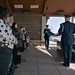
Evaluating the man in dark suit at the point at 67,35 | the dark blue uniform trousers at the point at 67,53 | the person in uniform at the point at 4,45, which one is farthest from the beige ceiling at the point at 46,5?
the person in uniform at the point at 4,45

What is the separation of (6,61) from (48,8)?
38.6ft

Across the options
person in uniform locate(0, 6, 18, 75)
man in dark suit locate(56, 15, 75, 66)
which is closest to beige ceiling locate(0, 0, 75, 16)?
man in dark suit locate(56, 15, 75, 66)

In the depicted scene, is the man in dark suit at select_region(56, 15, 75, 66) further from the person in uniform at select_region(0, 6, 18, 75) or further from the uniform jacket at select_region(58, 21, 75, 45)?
the person in uniform at select_region(0, 6, 18, 75)

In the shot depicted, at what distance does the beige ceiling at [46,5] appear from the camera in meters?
14.1

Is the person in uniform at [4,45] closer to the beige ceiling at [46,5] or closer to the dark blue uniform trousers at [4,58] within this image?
the dark blue uniform trousers at [4,58]

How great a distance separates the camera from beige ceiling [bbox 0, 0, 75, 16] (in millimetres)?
14076

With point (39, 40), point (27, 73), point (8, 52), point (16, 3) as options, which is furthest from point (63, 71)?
point (39, 40)

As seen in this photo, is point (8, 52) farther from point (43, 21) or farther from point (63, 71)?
point (43, 21)

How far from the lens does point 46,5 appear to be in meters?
14.8

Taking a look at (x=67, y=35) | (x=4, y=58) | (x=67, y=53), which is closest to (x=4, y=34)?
→ (x=4, y=58)

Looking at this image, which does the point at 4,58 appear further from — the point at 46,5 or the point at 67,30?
the point at 46,5

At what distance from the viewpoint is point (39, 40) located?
16281mm

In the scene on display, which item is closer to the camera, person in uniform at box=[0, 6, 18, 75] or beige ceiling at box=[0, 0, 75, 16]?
person in uniform at box=[0, 6, 18, 75]

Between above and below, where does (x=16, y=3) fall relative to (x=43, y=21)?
above
